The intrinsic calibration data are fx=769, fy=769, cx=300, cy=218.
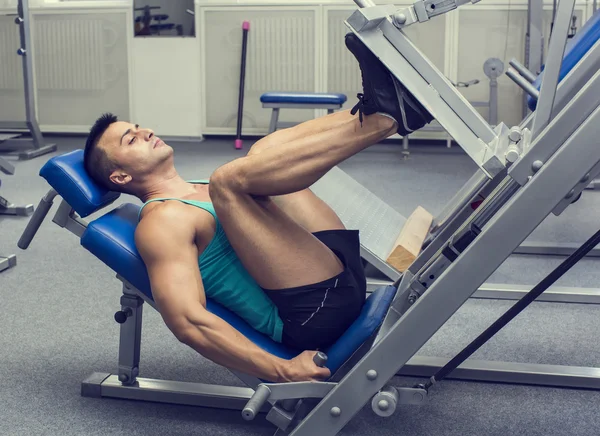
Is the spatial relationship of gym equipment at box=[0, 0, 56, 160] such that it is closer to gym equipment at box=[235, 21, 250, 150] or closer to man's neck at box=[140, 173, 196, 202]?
gym equipment at box=[235, 21, 250, 150]

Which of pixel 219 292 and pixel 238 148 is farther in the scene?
pixel 238 148

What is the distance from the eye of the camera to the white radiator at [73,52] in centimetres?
603

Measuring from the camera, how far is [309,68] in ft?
19.2

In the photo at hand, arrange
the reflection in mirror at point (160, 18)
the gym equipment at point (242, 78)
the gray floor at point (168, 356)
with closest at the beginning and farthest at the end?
the gray floor at point (168, 356)
the gym equipment at point (242, 78)
the reflection in mirror at point (160, 18)

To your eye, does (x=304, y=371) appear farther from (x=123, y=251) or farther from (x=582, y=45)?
(x=582, y=45)

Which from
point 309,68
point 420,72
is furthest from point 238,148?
point 420,72

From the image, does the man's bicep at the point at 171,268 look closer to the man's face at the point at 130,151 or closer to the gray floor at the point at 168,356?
the man's face at the point at 130,151

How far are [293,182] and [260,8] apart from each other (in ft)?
14.9

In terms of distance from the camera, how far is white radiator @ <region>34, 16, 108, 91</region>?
6.03 metres

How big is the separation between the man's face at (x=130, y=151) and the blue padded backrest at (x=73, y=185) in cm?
7


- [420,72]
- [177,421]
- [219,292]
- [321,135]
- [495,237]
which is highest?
[420,72]

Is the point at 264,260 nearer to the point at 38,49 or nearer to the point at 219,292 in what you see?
→ the point at 219,292

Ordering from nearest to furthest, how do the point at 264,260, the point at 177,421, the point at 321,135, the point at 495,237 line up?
the point at 495,237
the point at 321,135
the point at 264,260
the point at 177,421

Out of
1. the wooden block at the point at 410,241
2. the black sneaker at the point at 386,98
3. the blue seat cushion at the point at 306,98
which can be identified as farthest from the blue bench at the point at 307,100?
the black sneaker at the point at 386,98
